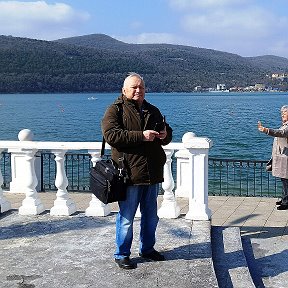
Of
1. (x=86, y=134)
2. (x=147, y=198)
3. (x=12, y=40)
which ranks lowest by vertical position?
(x=86, y=134)

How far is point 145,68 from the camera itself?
543 ft

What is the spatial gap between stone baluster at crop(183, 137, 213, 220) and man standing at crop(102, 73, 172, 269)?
57.1 inches

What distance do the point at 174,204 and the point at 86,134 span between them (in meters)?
41.6

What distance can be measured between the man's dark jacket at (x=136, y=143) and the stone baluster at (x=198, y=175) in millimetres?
1504

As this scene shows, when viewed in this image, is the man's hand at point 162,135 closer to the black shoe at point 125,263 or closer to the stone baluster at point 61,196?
the black shoe at point 125,263

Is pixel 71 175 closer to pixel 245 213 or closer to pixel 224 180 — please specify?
pixel 224 180

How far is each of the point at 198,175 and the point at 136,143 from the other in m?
2.06

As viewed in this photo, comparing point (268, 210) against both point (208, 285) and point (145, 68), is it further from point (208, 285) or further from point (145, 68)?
point (145, 68)

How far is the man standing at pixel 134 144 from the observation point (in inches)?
195

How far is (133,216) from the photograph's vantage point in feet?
17.3

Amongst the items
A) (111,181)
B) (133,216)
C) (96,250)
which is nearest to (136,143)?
(111,181)

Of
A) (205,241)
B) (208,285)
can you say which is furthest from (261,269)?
(208,285)

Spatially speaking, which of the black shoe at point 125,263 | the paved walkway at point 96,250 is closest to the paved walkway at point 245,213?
the paved walkway at point 96,250

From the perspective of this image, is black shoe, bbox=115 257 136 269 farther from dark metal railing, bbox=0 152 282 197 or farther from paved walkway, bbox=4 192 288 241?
dark metal railing, bbox=0 152 282 197
